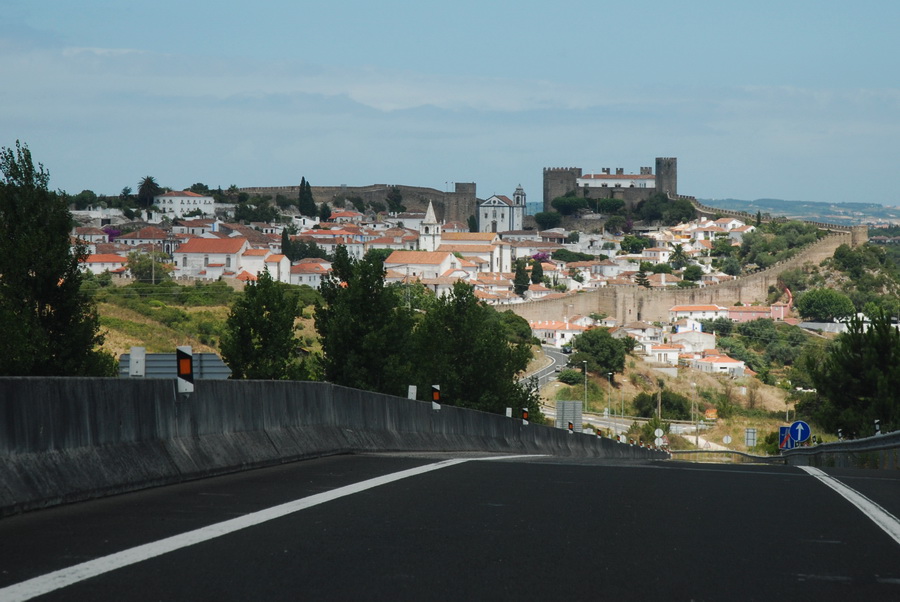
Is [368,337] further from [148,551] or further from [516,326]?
[516,326]

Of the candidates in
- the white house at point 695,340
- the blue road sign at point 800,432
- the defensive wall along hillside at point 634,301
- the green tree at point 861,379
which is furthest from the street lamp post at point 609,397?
the blue road sign at point 800,432

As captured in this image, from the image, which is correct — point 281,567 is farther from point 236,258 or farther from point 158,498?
point 236,258

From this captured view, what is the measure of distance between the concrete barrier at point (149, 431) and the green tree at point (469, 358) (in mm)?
40125

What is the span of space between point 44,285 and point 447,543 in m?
28.3

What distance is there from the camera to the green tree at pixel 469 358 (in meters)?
56.7

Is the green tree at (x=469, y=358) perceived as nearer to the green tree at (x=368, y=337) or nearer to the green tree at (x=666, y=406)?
the green tree at (x=368, y=337)

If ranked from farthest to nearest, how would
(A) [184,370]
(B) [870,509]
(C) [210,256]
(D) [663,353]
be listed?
(C) [210,256] < (D) [663,353] < (A) [184,370] < (B) [870,509]

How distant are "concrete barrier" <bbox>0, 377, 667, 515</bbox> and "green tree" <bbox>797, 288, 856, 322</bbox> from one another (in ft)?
573

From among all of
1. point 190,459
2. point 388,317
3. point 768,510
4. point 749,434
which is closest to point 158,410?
point 190,459

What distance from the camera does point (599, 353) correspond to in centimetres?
13512

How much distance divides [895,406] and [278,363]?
2117 cm

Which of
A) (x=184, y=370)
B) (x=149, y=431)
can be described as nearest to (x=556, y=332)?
(x=184, y=370)

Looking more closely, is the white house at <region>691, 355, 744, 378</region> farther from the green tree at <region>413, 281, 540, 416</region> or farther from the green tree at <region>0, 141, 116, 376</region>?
the green tree at <region>0, 141, 116, 376</region>

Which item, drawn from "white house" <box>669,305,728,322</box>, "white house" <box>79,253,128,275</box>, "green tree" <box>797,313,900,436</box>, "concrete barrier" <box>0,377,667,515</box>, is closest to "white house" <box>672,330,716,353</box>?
"white house" <box>669,305,728,322</box>
